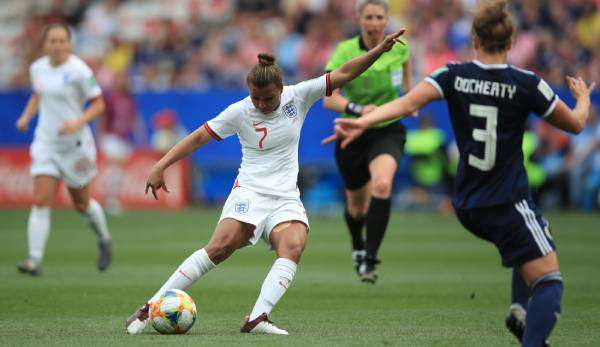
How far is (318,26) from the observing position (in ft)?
83.1

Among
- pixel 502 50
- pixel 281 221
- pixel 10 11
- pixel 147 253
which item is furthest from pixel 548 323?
pixel 10 11

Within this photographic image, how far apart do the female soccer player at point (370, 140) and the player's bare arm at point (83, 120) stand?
2687 mm

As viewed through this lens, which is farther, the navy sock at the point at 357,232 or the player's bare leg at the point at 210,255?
the navy sock at the point at 357,232

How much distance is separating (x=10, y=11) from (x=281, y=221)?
23.8 meters

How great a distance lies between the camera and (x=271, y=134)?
324 inches

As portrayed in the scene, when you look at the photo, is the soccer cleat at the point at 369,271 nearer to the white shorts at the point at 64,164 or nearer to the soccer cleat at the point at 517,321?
the white shorts at the point at 64,164

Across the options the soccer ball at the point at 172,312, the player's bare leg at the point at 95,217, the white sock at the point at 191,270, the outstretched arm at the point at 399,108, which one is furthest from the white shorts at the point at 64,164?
the outstretched arm at the point at 399,108

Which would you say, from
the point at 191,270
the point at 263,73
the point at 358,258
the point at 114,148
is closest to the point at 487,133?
the point at 263,73

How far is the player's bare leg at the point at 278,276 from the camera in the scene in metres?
7.96

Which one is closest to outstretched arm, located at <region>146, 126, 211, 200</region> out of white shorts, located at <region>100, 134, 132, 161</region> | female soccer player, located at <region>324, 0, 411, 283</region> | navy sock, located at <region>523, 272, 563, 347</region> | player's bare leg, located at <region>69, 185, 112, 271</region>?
navy sock, located at <region>523, 272, 563, 347</region>

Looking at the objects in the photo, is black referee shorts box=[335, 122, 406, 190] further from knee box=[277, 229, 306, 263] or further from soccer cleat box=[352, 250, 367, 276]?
knee box=[277, 229, 306, 263]

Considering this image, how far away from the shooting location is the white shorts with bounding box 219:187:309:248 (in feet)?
26.9

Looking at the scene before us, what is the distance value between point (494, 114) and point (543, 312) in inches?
45.6

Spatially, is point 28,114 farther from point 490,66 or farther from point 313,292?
point 490,66
